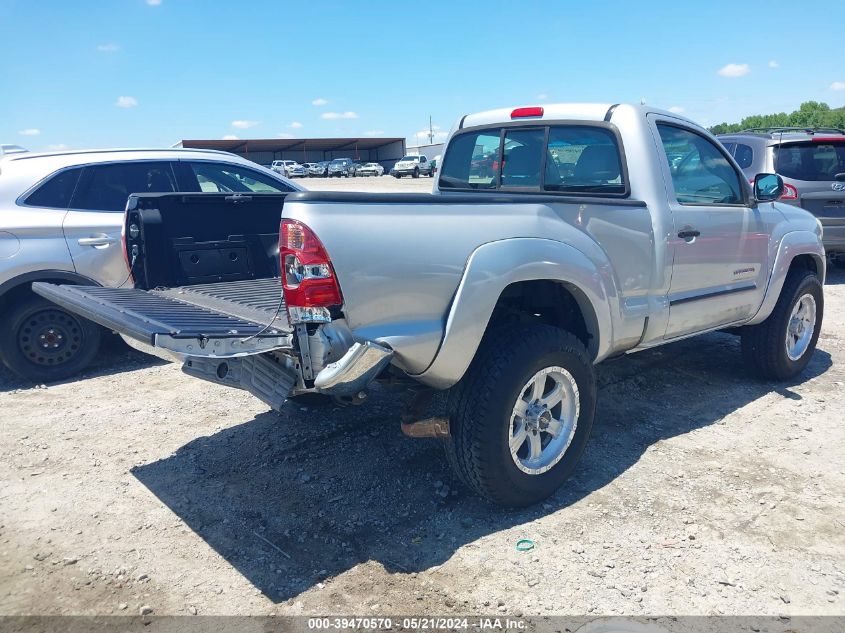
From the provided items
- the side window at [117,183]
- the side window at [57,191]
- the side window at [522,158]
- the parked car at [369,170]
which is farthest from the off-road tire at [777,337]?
the parked car at [369,170]

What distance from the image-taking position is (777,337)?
5027 millimetres

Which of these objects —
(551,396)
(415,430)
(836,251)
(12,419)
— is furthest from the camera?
(836,251)

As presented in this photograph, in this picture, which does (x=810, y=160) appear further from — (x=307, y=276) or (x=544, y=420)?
(x=307, y=276)

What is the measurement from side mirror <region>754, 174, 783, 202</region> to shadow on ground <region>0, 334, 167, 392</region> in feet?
16.4

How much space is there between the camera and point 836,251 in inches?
340

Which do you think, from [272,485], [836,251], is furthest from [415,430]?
[836,251]

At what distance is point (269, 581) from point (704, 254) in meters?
3.20

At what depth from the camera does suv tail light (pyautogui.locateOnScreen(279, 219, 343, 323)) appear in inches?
104

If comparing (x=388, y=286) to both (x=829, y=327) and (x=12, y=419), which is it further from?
(x=829, y=327)

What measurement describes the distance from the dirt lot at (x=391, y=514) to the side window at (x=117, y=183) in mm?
1838

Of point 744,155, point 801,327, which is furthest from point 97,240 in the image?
point 744,155

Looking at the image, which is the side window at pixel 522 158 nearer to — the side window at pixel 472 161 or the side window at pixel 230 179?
the side window at pixel 472 161

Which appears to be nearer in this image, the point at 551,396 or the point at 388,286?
the point at 388,286

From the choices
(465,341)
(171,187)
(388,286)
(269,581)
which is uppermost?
(171,187)
